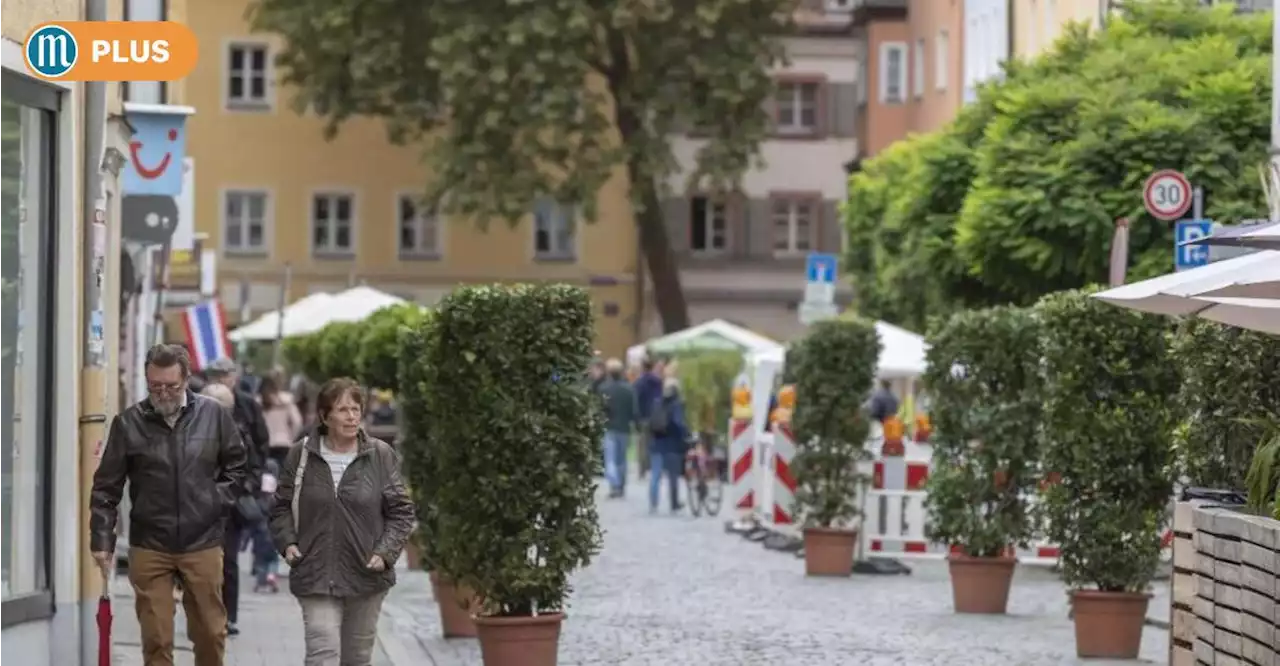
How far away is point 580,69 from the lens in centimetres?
5650

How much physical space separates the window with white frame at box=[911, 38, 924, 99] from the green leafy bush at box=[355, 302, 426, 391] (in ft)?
123

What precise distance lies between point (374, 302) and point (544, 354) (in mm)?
A: 23060

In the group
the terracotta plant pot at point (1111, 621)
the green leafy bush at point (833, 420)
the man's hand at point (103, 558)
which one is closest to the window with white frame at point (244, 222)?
the green leafy bush at point (833, 420)

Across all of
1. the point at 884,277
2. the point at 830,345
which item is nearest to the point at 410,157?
the point at 884,277

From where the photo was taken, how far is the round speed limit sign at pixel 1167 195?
24125 millimetres

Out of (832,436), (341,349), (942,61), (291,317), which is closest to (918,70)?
(942,61)

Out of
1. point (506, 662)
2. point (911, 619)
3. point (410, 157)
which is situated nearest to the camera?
point (506, 662)

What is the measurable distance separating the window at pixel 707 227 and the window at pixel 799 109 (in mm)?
2588

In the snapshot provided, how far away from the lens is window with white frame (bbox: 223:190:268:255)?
70.7 m

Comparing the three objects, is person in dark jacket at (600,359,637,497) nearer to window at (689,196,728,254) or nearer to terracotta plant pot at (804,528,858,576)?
terracotta plant pot at (804,528,858,576)

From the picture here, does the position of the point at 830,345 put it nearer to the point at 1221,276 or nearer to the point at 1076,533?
the point at 1076,533

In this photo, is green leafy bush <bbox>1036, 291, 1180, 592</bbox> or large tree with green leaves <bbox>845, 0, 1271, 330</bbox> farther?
large tree with green leaves <bbox>845, 0, 1271, 330</bbox>

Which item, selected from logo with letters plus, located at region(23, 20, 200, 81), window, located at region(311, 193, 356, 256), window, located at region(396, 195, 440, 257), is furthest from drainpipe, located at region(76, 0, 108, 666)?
window, located at region(396, 195, 440, 257)

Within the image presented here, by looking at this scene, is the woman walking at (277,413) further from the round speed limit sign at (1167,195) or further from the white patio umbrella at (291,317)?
the white patio umbrella at (291,317)
